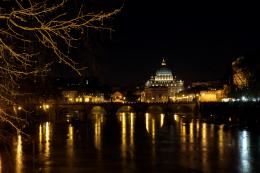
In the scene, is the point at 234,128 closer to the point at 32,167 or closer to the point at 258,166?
the point at 258,166

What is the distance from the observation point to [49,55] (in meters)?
9.00

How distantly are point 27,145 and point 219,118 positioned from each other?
154 feet

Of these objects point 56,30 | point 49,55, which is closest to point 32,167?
point 49,55

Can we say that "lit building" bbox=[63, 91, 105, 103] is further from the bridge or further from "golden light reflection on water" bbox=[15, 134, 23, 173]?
"golden light reflection on water" bbox=[15, 134, 23, 173]

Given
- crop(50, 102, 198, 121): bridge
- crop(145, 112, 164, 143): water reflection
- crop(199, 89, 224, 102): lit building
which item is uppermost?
crop(199, 89, 224, 102): lit building

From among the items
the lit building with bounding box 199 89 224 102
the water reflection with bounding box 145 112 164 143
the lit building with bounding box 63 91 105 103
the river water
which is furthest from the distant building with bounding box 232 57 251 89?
the lit building with bounding box 63 91 105 103

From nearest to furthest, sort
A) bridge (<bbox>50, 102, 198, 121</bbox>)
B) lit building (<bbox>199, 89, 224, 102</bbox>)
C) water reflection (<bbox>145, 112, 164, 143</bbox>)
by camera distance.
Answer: water reflection (<bbox>145, 112, 164, 143</bbox>) < bridge (<bbox>50, 102, 198, 121</bbox>) < lit building (<bbox>199, 89, 224, 102</bbox>)

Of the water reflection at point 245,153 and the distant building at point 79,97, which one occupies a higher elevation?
the distant building at point 79,97

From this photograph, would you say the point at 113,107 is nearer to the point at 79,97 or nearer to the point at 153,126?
the point at 79,97

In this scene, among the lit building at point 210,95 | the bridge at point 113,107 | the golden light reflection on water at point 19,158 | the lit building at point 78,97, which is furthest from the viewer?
the lit building at point 210,95

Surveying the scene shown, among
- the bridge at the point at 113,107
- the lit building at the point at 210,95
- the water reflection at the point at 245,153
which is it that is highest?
the lit building at the point at 210,95

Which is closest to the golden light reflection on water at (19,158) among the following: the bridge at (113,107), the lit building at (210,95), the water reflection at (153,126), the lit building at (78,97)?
the water reflection at (153,126)

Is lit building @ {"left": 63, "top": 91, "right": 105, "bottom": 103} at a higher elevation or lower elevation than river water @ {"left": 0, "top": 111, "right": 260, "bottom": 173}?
higher

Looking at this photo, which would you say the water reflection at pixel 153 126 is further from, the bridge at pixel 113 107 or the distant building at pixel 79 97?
the distant building at pixel 79 97
